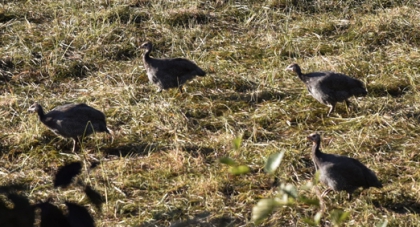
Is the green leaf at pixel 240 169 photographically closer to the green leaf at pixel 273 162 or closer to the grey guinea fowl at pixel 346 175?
the green leaf at pixel 273 162

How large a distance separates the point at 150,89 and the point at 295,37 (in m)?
2.05

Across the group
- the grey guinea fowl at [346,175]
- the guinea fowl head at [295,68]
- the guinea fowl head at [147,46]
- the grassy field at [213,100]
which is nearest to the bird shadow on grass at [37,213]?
the grassy field at [213,100]

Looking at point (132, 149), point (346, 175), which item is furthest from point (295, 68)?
point (346, 175)

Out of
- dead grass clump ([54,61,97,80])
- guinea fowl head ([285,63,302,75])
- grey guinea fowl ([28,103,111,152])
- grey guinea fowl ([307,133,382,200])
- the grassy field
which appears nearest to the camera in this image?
grey guinea fowl ([307,133,382,200])

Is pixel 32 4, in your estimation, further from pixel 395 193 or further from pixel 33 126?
pixel 395 193

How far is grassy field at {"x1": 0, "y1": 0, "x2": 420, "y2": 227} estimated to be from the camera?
498 centimetres

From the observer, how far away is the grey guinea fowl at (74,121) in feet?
18.6

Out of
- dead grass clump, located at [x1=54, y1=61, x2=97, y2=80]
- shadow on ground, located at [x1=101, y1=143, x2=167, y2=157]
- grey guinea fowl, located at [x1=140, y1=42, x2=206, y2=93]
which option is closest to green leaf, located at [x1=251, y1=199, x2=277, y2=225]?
shadow on ground, located at [x1=101, y1=143, x2=167, y2=157]

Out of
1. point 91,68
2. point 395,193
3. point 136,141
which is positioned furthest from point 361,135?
point 91,68

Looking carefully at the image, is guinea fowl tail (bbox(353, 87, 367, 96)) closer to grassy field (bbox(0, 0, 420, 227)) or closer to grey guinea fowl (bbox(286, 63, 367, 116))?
grey guinea fowl (bbox(286, 63, 367, 116))

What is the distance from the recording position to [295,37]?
8086 mm

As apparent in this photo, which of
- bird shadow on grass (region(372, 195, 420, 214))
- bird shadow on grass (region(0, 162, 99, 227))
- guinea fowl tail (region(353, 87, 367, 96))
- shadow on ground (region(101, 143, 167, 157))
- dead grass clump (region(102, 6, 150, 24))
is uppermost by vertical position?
bird shadow on grass (region(0, 162, 99, 227))

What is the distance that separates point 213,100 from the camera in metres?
6.75

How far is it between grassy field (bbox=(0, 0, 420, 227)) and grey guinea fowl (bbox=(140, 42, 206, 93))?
0.17 metres
